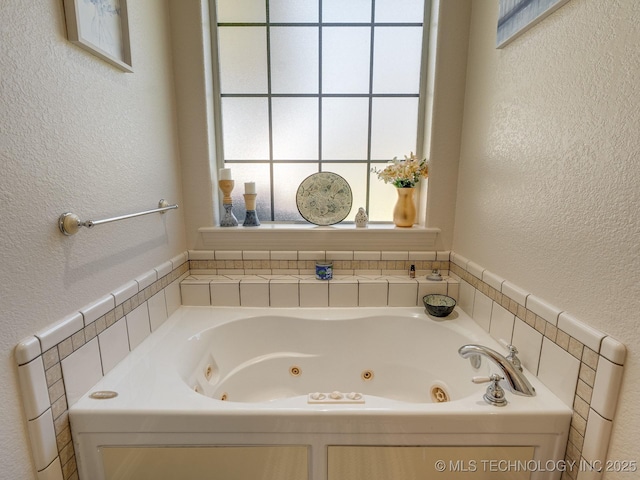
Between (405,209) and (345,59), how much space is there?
0.89 meters

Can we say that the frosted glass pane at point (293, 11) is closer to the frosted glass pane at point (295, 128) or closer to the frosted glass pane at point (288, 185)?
the frosted glass pane at point (295, 128)

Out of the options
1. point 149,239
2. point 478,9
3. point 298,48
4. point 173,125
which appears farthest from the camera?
point 298,48

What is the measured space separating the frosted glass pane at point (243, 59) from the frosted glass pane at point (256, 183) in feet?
1.36

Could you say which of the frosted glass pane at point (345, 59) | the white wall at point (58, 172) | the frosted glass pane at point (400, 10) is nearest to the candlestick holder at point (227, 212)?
Result: the white wall at point (58, 172)

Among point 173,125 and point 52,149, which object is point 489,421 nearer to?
point 52,149

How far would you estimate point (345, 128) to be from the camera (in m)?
1.78

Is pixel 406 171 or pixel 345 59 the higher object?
pixel 345 59

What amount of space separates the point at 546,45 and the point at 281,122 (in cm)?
123

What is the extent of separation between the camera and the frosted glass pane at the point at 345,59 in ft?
5.54

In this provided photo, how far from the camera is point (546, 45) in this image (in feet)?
3.11

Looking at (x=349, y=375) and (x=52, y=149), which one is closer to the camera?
(x=52, y=149)

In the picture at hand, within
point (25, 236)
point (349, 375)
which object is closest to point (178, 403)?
point (25, 236)

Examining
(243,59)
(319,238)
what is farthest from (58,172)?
(243,59)

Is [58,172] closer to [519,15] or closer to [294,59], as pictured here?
[294,59]
